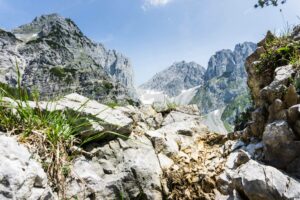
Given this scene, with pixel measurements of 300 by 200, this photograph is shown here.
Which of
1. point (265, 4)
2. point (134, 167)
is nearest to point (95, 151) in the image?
point (134, 167)

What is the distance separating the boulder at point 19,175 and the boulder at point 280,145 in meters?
5.01

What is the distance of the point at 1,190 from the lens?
16.0ft

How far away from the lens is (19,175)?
17.1ft

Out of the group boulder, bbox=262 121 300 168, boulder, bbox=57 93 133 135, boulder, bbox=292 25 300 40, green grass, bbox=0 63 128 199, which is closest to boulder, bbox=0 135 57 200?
green grass, bbox=0 63 128 199

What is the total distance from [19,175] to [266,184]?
4.64 m

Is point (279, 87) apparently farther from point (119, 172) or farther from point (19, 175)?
point (19, 175)

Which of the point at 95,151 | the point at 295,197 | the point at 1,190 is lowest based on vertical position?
the point at 295,197

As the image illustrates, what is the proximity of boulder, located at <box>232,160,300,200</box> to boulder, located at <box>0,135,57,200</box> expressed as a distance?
152 inches

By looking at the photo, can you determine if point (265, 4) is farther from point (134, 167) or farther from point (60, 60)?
point (60, 60)

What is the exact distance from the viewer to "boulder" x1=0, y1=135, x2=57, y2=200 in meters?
4.98

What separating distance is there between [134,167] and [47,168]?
350 cm

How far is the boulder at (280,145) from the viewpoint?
7.30 m

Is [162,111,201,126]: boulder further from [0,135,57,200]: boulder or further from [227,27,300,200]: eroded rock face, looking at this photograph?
[0,135,57,200]: boulder

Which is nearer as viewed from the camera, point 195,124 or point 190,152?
point 190,152
